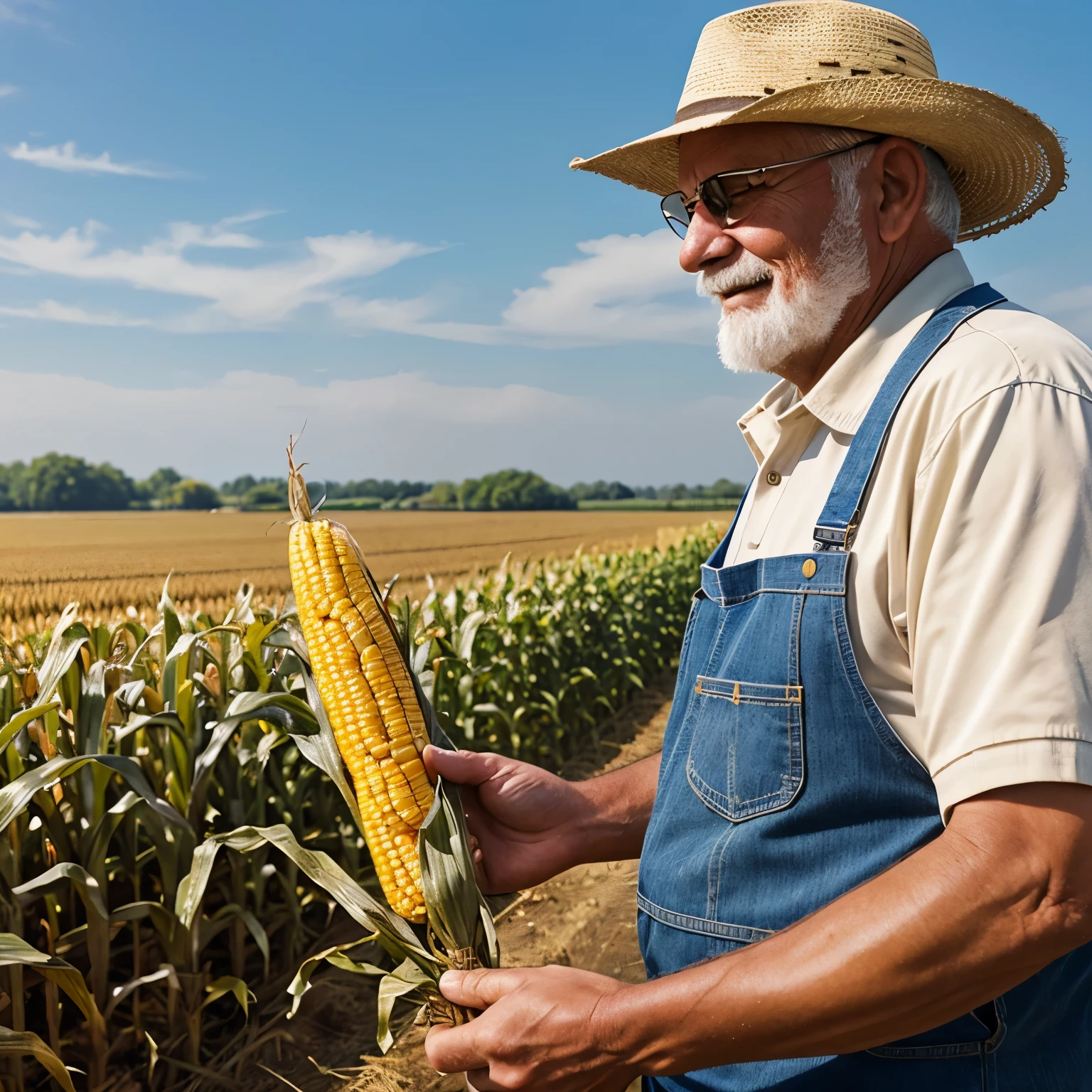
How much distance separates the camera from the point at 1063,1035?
4.61 feet

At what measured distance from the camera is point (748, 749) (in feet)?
4.64

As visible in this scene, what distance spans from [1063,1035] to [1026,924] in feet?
1.74

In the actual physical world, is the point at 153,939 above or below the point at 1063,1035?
below

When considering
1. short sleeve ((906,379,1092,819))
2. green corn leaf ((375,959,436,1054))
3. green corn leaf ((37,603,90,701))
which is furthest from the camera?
green corn leaf ((37,603,90,701))

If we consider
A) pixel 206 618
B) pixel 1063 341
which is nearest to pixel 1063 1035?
pixel 1063 341

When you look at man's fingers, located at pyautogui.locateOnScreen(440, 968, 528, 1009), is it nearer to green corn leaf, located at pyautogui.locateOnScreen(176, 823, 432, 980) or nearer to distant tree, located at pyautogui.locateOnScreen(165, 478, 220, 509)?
green corn leaf, located at pyautogui.locateOnScreen(176, 823, 432, 980)

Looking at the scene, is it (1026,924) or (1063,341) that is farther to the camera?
(1063,341)

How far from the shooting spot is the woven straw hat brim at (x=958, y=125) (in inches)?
59.1

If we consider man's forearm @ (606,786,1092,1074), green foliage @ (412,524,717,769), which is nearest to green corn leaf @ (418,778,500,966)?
man's forearm @ (606,786,1092,1074)

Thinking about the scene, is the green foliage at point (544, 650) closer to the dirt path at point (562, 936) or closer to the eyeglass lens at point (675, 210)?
the dirt path at point (562, 936)

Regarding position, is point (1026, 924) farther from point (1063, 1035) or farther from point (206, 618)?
point (206, 618)

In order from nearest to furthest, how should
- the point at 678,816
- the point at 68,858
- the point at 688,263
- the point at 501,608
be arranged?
the point at 678,816 → the point at 688,263 → the point at 68,858 → the point at 501,608

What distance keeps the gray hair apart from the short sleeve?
2.01 feet

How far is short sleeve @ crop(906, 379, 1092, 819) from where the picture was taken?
106cm
